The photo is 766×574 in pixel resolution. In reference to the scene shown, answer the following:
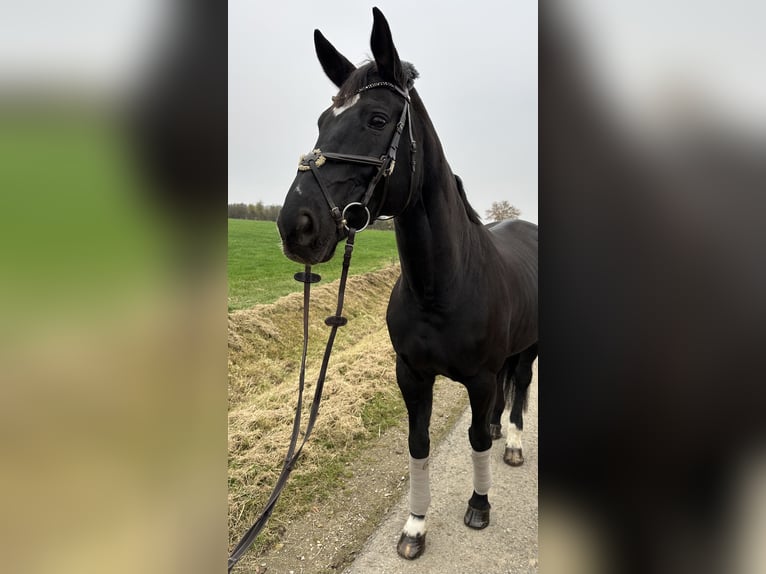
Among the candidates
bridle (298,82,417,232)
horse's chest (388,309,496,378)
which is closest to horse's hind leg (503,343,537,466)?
horse's chest (388,309,496,378)

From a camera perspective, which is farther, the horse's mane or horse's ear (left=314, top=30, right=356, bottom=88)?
the horse's mane

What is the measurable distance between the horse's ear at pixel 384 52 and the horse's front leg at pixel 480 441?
1822 mm

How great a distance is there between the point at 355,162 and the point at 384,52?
0.57m

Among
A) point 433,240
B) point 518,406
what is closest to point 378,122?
point 433,240

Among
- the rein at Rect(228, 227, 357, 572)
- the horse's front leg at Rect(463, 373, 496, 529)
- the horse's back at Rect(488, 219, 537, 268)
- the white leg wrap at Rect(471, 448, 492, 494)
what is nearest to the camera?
the rein at Rect(228, 227, 357, 572)

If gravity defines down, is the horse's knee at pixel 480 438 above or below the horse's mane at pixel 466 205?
below

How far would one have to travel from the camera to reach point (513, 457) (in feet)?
13.0

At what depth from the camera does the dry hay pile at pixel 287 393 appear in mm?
3543

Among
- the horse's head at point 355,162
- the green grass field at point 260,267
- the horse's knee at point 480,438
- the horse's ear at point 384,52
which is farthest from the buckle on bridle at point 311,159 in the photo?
the green grass field at point 260,267

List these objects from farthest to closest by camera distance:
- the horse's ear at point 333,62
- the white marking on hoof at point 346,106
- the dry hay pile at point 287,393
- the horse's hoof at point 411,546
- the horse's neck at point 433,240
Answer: the dry hay pile at point 287,393, the horse's hoof at point 411,546, the horse's neck at point 433,240, the horse's ear at point 333,62, the white marking on hoof at point 346,106

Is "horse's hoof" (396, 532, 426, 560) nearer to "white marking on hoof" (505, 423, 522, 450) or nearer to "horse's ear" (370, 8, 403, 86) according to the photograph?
"white marking on hoof" (505, 423, 522, 450)

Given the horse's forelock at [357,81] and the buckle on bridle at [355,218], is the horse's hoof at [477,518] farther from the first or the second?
the horse's forelock at [357,81]

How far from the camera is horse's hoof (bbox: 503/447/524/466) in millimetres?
3934

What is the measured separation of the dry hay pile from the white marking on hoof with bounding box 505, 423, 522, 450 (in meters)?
1.38
